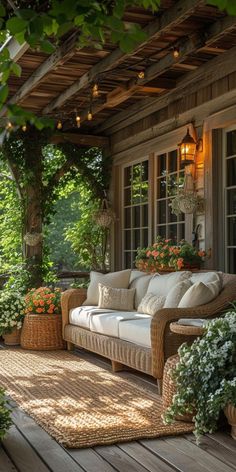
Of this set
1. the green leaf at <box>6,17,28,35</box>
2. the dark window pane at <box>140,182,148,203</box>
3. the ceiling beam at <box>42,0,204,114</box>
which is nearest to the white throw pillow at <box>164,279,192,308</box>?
the ceiling beam at <box>42,0,204,114</box>

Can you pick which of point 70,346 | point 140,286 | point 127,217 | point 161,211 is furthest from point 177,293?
point 127,217

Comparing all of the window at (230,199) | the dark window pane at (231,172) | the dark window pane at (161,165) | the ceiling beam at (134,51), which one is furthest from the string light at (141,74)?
the dark window pane at (161,165)

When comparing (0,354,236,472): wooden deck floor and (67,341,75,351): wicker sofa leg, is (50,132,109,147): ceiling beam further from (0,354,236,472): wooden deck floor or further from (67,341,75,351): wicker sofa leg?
(0,354,236,472): wooden deck floor

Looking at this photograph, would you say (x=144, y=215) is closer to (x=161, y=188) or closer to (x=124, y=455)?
(x=161, y=188)

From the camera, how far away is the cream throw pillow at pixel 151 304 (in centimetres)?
515

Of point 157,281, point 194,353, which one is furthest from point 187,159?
point 194,353

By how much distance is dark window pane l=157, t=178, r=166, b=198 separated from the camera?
6992 millimetres

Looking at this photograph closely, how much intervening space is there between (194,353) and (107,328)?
186 centimetres

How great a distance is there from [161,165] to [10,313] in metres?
2.49

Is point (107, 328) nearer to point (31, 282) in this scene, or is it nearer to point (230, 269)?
point (230, 269)

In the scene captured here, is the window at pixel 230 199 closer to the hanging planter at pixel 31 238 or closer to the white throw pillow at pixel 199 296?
the white throw pillow at pixel 199 296

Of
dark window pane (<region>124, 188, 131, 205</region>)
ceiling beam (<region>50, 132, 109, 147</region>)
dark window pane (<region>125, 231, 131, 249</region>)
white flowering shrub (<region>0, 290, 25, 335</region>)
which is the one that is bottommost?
white flowering shrub (<region>0, 290, 25, 335</region>)

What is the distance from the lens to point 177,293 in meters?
4.73

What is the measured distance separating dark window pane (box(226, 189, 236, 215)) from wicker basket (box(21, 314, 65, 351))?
2186 mm
